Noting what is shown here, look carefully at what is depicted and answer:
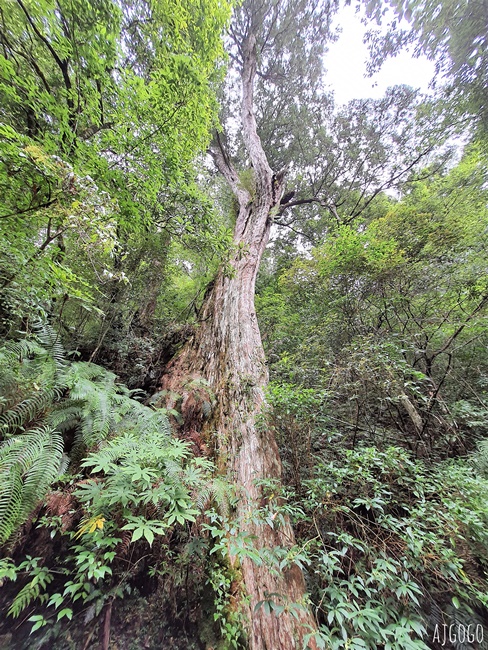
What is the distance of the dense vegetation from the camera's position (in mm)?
1532

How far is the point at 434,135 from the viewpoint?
7207mm

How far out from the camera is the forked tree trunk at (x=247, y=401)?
1533 mm

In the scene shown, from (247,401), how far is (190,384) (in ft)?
3.27

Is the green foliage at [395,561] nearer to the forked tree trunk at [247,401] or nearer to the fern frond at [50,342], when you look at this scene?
the forked tree trunk at [247,401]

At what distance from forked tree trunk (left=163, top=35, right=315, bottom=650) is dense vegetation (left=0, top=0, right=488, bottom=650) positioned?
0.06m

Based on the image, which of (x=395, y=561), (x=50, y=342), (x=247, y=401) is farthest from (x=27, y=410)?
(x=395, y=561)

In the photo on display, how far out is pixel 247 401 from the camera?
2.93m

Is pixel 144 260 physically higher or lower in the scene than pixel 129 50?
lower

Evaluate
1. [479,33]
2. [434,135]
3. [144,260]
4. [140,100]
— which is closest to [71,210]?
[140,100]

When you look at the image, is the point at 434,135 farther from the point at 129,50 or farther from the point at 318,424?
the point at 318,424

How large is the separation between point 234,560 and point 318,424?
4.66ft

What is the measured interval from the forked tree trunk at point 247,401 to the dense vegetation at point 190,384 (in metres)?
0.06

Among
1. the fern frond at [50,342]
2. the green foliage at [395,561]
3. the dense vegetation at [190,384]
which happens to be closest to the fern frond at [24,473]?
the dense vegetation at [190,384]

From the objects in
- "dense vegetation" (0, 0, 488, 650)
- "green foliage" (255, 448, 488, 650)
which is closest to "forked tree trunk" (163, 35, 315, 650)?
"dense vegetation" (0, 0, 488, 650)
